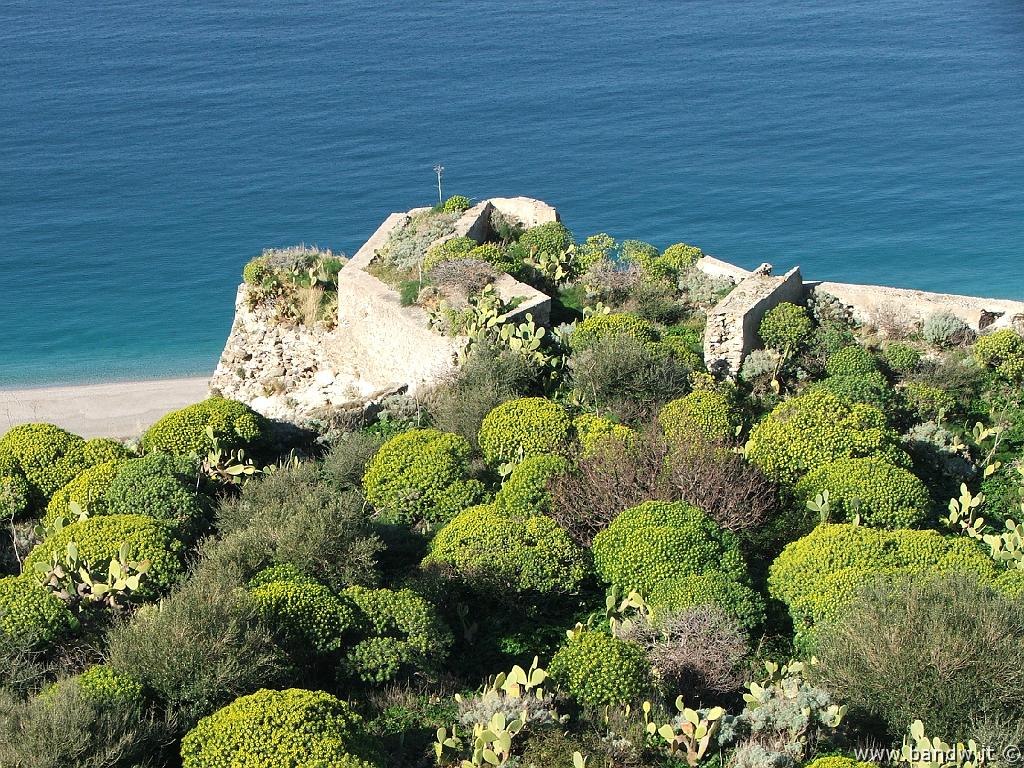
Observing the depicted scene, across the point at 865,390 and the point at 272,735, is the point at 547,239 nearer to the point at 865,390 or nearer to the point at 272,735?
the point at 865,390

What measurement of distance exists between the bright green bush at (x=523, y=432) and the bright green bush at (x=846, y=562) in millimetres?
3808

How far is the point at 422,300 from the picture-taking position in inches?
798

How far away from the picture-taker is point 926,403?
61.0ft

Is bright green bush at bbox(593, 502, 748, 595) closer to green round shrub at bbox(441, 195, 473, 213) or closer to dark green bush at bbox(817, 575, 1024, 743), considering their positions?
dark green bush at bbox(817, 575, 1024, 743)

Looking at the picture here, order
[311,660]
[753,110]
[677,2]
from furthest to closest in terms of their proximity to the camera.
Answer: [677,2], [753,110], [311,660]

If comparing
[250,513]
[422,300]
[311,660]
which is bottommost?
[311,660]

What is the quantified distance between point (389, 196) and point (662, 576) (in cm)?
3638

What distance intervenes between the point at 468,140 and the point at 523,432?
38.9m

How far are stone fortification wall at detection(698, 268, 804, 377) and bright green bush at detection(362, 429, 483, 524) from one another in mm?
5437

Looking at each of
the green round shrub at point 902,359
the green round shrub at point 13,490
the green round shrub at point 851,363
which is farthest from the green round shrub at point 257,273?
the green round shrub at point 902,359

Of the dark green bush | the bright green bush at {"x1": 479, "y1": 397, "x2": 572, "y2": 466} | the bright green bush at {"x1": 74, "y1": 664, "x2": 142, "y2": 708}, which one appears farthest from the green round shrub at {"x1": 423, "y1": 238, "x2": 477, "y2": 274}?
the dark green bush

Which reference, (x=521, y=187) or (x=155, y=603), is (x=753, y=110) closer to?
(x=521, y=187)

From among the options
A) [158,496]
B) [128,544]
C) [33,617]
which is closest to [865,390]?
[158,496]

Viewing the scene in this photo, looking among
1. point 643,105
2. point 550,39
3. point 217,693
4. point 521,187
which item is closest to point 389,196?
point 521,187
